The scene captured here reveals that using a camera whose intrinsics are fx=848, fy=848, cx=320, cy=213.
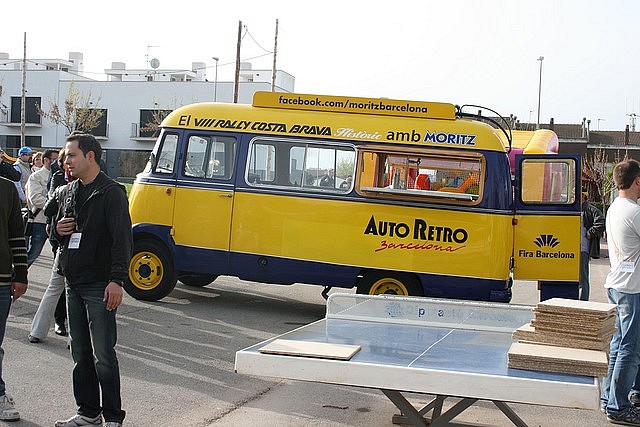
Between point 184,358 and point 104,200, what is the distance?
3562mm

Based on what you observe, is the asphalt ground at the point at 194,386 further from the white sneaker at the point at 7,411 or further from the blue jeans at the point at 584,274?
the blue jeans at the point at 584,274

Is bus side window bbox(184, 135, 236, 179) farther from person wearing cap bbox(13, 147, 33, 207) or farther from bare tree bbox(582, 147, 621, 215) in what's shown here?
bare tree bbox(582, 147, 621, 215)

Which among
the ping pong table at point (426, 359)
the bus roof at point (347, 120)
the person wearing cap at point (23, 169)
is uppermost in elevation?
the bus roof at point (347, 120)

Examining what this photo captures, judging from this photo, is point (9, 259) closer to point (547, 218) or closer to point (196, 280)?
point (547, 218)

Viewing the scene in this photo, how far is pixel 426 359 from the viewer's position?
4926 millimetres

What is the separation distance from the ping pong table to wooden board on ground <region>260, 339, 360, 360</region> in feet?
0.17

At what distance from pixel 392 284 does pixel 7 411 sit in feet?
21.8

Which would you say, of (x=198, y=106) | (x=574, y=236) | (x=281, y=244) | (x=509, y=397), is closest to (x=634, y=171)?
(x=509, y=397)

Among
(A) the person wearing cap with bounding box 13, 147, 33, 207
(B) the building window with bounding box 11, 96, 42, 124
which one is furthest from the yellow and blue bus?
(B) the building window with bounding box 11, 96, 42, 124

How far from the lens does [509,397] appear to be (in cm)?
432

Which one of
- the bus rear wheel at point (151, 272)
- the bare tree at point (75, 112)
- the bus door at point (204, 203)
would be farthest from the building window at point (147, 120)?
the bus door at point (204, 203)

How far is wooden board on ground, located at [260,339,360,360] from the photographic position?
186 inches

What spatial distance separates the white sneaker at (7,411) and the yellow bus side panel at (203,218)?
6.13 m

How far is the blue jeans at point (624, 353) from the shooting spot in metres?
7.18
